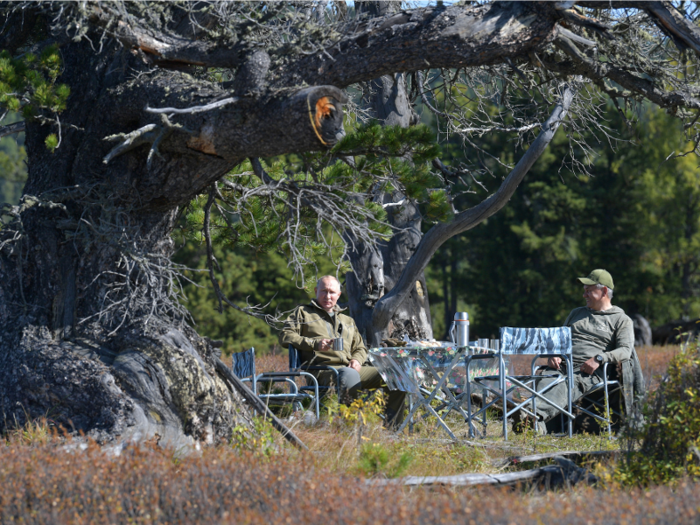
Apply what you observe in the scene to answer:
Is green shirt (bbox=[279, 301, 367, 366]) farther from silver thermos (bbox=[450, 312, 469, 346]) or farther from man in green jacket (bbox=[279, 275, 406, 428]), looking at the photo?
silver thermos (bbox=[450, 312, 469, 346])

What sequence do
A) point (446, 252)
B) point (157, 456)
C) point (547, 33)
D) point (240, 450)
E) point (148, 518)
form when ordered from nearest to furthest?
point (148, 518)
point (157, 456)
point (240, 450)
point (547, 33)
point (446, 252)

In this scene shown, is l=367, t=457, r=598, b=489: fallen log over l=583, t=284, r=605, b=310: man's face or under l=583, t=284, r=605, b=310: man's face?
under

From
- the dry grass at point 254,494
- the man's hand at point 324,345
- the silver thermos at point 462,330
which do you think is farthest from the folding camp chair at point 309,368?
the dry grass at point 254,494

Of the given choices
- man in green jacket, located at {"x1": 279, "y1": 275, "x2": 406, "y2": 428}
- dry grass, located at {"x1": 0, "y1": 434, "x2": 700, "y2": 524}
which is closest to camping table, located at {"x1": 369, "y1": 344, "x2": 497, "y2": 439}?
man in green jacket, located at {"x1": 279, "y1": 275, "x2": 406, "y2": 428}

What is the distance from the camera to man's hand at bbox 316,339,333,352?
20.0ft

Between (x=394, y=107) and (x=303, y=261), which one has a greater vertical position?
(x=394, y=107)

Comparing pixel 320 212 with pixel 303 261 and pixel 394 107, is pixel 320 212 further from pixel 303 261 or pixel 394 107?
pixel 394 107

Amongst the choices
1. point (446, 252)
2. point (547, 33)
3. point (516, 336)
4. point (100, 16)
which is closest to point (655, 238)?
point (446, 252)

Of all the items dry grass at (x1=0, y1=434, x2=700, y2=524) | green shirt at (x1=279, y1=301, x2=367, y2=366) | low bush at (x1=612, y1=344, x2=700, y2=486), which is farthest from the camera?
Result: green shirt at (x1=279, y1=301, x2=367, y2=366)

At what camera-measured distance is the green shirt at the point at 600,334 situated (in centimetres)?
638

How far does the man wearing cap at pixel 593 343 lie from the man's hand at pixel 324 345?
1.70m

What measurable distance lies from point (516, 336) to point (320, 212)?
6.51ft

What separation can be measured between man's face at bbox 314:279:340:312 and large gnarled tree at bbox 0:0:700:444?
1119mm

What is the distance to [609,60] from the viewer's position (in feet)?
16.8
